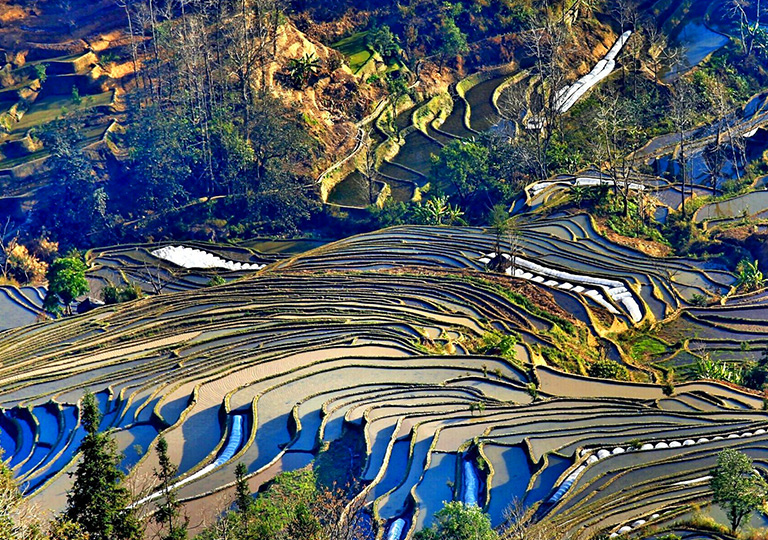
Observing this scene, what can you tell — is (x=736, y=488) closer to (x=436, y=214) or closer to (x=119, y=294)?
(x=119, y=294)

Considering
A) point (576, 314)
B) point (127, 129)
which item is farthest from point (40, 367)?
point (127, 129)

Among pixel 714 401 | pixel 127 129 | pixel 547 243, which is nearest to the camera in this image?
pixel 714 401

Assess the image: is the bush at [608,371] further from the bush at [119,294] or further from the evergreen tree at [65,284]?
the evergreen tree at [65,284]

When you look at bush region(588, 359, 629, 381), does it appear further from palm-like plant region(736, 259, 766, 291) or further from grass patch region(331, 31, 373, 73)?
grass patch region(331, 31, 373, 73)

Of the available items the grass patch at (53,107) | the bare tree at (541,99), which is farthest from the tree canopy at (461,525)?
the grass patch at (53,107)

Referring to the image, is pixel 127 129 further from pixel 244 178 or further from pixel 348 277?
pixel 348 277

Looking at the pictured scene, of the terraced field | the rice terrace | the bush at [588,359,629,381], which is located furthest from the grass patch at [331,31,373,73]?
the bush at [588,359,629,381]

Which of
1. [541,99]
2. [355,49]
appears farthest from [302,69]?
[541,99]
